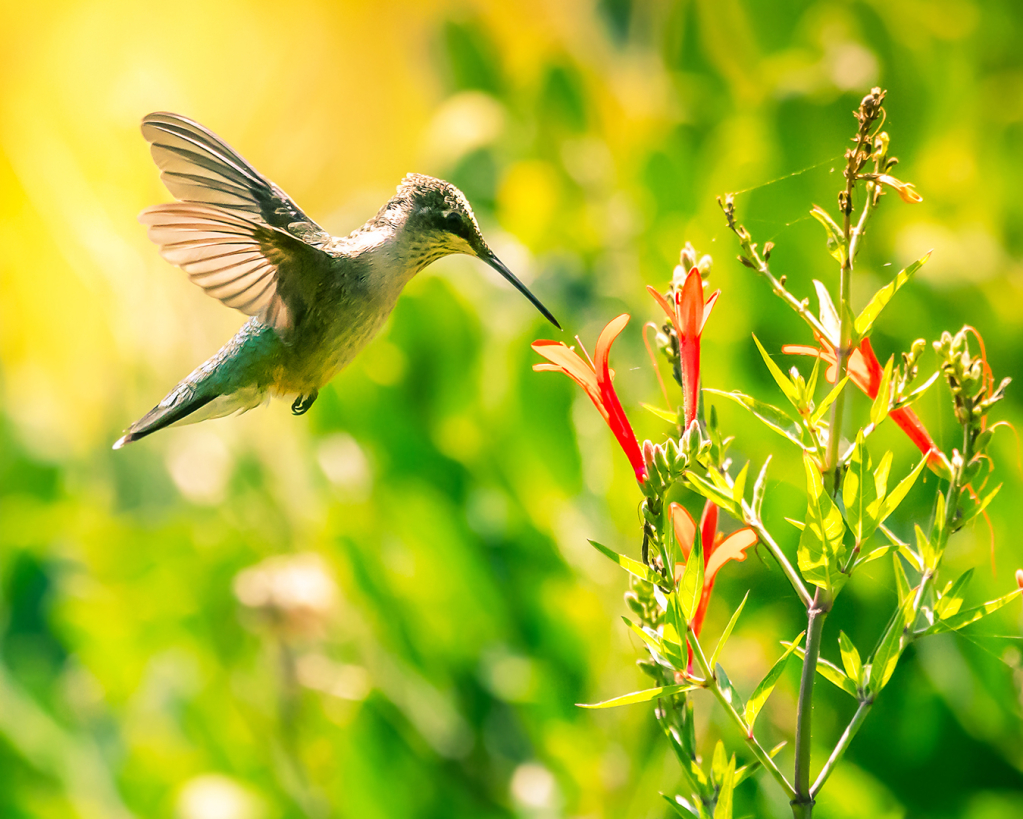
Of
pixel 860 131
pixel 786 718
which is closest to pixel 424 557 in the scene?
pixel 786 718

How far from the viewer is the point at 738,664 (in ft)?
3.05

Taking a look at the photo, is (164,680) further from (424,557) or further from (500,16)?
(500,16)

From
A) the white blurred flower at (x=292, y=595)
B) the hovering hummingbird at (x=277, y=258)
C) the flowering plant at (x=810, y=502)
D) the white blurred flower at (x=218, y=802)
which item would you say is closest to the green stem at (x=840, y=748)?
the flowering plant at (x=810, y=502)

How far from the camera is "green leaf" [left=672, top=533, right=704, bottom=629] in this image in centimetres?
39

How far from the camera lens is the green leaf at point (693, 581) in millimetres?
391

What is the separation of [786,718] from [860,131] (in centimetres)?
57

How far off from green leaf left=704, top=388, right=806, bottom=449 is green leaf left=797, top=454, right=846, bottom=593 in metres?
0.03

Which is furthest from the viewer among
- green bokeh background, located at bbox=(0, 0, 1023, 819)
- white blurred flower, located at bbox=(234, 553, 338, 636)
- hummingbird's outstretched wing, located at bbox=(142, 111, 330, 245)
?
white blurred flower, located at bbox=(234, 553, 338, 636)

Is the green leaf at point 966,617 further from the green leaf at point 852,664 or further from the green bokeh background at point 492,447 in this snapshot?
the green bokeh background at point 492,447

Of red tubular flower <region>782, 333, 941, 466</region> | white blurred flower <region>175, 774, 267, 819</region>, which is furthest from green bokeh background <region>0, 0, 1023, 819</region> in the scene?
red tubular flower <region>782, 333, 941, 466</region>

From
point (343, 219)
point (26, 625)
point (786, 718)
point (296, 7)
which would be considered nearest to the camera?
point (786, 718)

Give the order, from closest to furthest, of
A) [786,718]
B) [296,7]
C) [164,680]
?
1. [786,718]
2. [164,680]
3. [296,7]

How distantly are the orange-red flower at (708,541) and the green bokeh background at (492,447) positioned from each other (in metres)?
0.12

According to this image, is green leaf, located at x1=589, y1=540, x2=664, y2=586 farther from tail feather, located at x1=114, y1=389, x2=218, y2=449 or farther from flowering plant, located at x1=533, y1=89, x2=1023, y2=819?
tail feather, located at x1=114, y1=389, x2=218, y2=449
